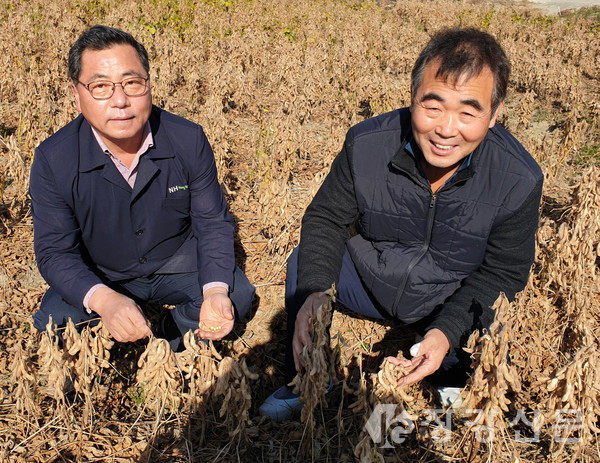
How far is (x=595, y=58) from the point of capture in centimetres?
855

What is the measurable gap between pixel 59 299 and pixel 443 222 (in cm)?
187

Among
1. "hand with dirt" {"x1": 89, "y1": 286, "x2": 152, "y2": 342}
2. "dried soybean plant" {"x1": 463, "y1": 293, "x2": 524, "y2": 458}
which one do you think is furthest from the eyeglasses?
"dried soybean plant" {"x1": 463, "y1": 293, "x2": 524, "y2": 458}

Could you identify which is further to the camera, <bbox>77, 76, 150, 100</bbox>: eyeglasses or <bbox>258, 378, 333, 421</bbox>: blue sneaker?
<bbox>258, 378, 333, 421</bbox>: blue sneaker

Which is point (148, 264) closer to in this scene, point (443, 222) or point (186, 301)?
point (186, 301)

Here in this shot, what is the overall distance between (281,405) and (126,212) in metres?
1.18

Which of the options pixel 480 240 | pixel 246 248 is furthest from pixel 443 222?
pixel 246 248

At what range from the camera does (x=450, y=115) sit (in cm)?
206

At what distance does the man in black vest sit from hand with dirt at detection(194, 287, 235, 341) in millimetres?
302

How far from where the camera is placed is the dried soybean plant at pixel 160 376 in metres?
2.05

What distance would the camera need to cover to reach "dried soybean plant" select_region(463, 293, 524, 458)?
1788 millimetres

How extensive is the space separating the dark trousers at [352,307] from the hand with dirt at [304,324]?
0.15 meters

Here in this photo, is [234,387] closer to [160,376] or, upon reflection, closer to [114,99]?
[160,376]

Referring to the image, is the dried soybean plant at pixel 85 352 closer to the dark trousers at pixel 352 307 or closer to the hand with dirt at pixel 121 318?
the hand with dirt at pixel 121 318

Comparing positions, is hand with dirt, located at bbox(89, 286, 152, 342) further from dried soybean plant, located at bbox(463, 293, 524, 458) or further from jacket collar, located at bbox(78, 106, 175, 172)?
dried soybean plant, located at bbox(463, 293, 524, 458)
